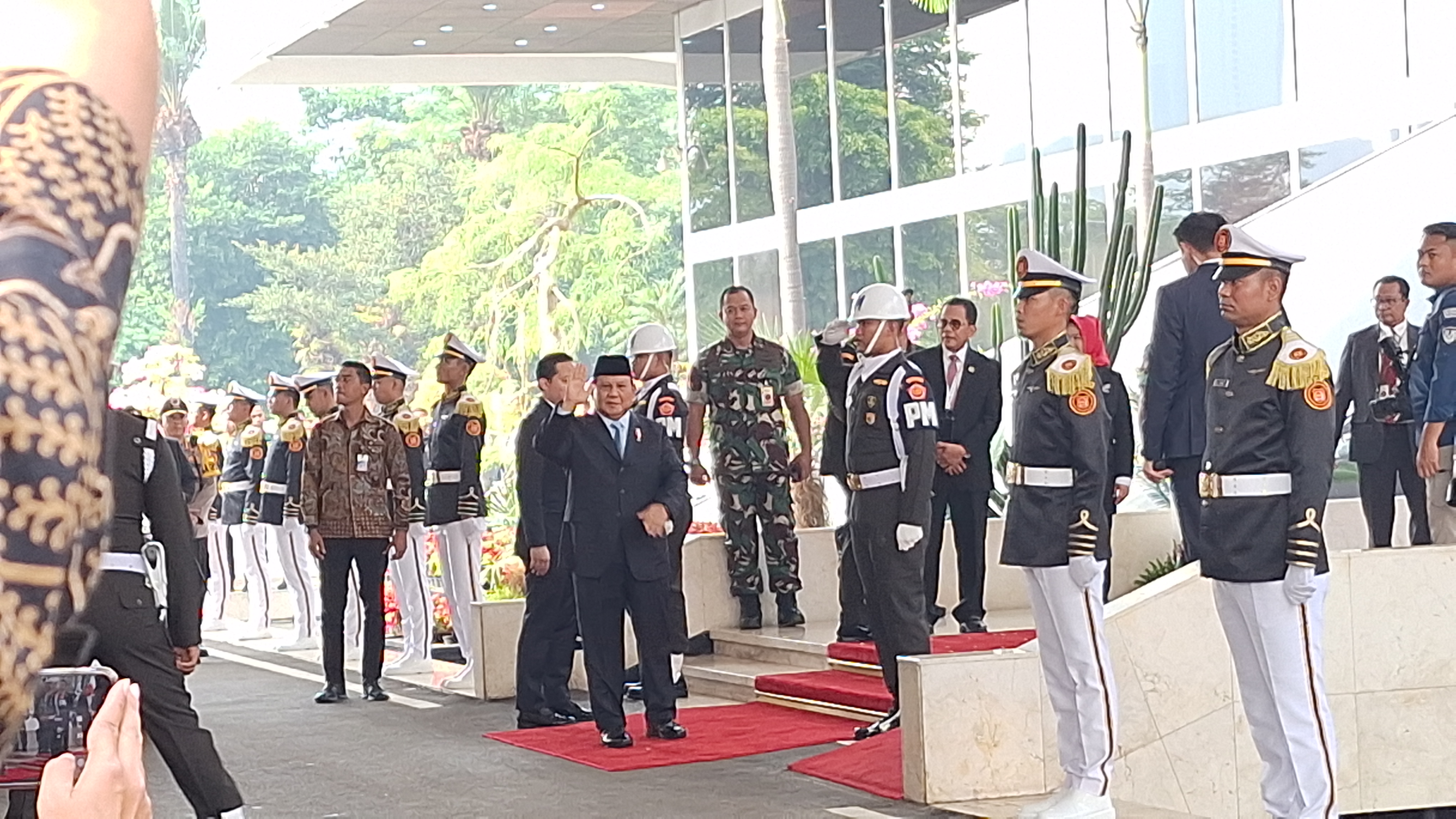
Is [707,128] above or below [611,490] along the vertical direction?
above

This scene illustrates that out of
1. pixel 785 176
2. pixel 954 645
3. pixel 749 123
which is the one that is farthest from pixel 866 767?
pixel 749 123

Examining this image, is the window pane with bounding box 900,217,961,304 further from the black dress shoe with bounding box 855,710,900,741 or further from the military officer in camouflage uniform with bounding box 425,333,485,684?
the black dress shoe with bounding box 855,710,900,741

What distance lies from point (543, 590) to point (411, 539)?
325cm

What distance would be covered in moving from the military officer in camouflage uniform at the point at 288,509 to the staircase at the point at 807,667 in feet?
14.5

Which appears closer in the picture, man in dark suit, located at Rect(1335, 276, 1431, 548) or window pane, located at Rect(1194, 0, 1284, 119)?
man in dark suit, located at Rect(1335, 276, 1431, 548)

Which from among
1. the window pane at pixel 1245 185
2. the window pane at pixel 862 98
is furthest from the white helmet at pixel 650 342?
the window pane at pixel 862 98

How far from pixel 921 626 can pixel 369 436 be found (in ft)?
14.5

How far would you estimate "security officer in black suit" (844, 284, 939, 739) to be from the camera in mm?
8602

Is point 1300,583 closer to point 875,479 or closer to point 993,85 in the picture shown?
point 875,479

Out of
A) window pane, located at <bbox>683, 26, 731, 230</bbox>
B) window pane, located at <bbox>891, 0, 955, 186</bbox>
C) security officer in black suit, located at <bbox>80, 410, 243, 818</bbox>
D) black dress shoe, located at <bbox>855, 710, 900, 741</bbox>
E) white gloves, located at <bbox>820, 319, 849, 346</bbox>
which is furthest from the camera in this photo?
window pane, located at <bbox>683, 26, 731, 230</bbox>

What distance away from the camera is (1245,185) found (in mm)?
15938

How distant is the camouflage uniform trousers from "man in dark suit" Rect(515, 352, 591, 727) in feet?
4.97

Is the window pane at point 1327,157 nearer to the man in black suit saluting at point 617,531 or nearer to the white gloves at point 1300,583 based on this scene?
the man in black suit saluting at point 617,531

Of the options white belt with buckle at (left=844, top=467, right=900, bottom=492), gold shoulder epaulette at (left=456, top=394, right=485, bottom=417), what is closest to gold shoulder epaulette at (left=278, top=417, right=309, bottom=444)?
gold shoulder epaulette at (left=456, top=394, right=485, bottom=417)
